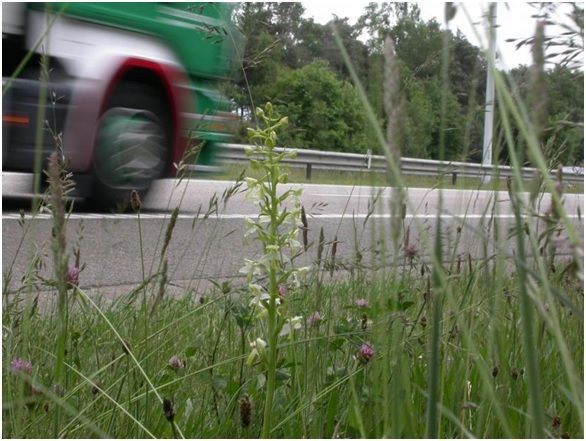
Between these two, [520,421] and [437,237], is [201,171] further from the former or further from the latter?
[437,237]

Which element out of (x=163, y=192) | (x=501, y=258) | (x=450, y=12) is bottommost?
(x=163, y=192)

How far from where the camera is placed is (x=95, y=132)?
5.45 metres

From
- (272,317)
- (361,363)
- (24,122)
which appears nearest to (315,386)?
(361,363)

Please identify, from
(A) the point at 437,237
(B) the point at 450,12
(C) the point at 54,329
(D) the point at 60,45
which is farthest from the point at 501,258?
(D) the point at 60,45

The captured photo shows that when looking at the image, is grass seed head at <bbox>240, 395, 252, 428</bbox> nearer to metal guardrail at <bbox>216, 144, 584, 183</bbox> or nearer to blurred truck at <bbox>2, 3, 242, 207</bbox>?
metal guardrail at <bbox>216, 144, 584, 183</bbox>

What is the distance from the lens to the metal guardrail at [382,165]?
956 millimetres

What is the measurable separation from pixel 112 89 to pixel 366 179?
15.5ft

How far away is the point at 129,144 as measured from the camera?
620 cm

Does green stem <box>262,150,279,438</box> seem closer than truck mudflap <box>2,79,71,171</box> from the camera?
Yes

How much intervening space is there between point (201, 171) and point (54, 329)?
4.70 metres

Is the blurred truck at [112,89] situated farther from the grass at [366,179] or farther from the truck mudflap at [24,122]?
the grass at [366,179]

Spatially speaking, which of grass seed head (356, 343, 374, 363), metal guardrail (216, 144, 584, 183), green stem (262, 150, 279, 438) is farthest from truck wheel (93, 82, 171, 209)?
green stem (262, 150, 279, 438)

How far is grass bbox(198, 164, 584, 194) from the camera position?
967 millimetres

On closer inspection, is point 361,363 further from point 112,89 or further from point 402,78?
point 112,89
